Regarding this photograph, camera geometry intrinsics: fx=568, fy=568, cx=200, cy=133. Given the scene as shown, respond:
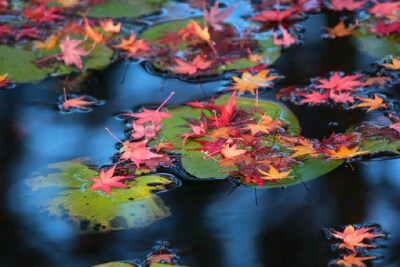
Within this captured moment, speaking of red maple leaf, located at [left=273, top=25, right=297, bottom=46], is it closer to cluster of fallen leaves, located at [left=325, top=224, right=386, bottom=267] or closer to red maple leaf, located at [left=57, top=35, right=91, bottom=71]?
red maple leaf, located at [left=57, top=35, right=91, bottom=71]

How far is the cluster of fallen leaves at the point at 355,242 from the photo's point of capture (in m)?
1.53

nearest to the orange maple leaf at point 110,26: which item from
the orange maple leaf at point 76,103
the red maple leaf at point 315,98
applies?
the orange maple leaf at point 76,103

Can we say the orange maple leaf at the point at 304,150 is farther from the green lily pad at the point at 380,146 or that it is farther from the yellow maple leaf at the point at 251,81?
the yellow maple leaf at the point at 251,81

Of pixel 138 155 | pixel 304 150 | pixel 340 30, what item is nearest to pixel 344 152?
pixel 304 150

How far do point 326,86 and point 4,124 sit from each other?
4.31 ft

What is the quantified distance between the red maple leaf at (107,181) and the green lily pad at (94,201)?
0.02m

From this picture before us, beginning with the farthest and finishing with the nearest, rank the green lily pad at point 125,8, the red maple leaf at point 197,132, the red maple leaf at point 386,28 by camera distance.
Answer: the green lily pad at point 125,8 < the red maple leaf at point 386,28 < the red maple leaf at point 197,132

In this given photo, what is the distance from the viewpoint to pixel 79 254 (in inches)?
64.2

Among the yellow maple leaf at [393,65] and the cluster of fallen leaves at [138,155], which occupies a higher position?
the yellow maple leaf at [393,65]

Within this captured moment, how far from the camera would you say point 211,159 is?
6.27 ft

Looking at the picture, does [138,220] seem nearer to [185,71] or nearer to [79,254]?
[79,254]

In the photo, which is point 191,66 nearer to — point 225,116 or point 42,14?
point 225,116

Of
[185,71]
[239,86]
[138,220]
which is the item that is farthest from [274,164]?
[185,71]

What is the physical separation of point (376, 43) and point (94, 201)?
5.35ft
